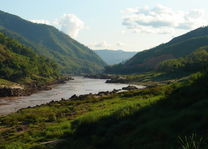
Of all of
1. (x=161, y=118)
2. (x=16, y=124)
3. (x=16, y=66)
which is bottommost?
(x=16, y=124)

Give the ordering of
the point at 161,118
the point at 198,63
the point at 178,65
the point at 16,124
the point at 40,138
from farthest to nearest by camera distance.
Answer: the point at 178,65, the point at 198,63, the point at 16,124, the point at 40,138, the point at 161,118

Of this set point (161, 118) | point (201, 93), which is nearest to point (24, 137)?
point (161, 118)

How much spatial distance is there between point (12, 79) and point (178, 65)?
10428 centimetres

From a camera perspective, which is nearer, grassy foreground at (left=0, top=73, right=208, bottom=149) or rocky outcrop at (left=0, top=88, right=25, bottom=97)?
grassy foreground at (left=0, top=73, right=208, bottom=149)

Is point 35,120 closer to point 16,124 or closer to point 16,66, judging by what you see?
point 16,124

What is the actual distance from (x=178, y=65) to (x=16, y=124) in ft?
478

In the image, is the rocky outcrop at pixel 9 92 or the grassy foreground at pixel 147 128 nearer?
the grassy foreground at pixel 147 128

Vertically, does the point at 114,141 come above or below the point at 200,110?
below

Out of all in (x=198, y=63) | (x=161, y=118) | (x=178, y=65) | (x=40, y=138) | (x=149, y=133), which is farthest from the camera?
(x=178, y=65)

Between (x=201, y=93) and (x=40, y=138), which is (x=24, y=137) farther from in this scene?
(x=201, y=93)

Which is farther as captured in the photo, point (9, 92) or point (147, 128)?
point (9, 92)

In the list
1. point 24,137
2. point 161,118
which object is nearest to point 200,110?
point 161,118

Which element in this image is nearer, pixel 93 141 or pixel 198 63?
pixel 93 141

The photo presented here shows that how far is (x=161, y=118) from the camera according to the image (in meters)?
25.2
